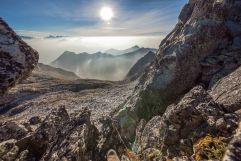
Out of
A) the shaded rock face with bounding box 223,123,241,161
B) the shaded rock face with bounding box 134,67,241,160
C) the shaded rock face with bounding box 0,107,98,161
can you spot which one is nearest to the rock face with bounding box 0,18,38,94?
the shaded rock face with bounding box 0,107,98,161

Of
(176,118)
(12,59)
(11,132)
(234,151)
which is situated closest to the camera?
(234,151)

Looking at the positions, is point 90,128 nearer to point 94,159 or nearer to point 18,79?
point 94,159

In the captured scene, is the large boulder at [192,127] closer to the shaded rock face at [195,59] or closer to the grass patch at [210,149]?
the grass patch at [210,149]

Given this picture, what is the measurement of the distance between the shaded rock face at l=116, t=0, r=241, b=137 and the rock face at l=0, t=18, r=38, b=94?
Result: 1967cm

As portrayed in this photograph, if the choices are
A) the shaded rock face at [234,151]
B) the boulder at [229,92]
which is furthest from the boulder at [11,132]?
the shaded rock face at [234,151]

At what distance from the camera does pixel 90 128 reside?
697 inches

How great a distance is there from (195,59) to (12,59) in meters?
22.7

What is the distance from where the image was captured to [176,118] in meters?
16.0

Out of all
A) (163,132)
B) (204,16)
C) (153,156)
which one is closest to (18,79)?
(153,156)

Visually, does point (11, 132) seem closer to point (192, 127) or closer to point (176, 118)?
point (176, 118)

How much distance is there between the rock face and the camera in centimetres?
970

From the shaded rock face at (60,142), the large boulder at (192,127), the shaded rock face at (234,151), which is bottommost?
the shaded rock face at (60,142)

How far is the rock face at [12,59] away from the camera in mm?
9695

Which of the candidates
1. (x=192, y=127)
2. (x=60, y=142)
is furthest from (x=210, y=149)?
(x=60, y=142)
